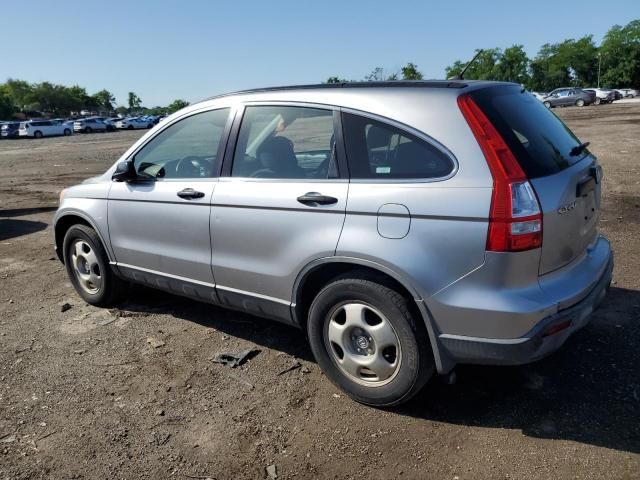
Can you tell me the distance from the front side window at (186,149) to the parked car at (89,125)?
2441 inches

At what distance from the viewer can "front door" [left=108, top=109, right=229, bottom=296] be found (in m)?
4.11

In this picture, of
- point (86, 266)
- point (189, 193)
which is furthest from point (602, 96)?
point (189, 193)

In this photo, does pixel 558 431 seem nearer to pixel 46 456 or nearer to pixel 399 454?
pixel 399 454

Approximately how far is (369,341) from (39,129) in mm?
57593

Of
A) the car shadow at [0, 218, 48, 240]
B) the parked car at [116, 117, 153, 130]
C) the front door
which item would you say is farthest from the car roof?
the parked car at [116, 117, 153, 130]

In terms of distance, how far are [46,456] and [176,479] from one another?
816mm

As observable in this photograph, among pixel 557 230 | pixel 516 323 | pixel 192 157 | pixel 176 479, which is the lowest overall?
pixel 176 479

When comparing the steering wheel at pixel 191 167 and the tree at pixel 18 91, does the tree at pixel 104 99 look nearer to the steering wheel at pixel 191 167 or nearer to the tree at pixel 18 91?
the tree at pixel 18 91

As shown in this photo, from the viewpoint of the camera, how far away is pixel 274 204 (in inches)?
142

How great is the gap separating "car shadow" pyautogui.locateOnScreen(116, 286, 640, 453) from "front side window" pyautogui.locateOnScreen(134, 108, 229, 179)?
1.42 metres

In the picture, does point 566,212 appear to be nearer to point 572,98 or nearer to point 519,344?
point 519,344

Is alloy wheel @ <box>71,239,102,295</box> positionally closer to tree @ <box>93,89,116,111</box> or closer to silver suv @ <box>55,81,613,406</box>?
silver suv @ <box>55,81,613,406</box>

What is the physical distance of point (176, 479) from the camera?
2.95m

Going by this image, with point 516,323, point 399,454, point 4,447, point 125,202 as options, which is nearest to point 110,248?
point 125,202
